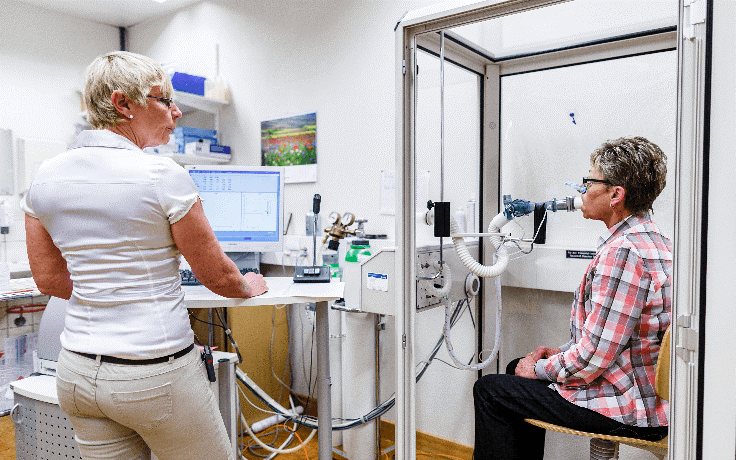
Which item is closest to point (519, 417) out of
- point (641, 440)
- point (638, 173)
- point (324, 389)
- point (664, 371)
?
point (641, 440)

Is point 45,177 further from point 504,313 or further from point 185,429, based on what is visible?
point 504,313

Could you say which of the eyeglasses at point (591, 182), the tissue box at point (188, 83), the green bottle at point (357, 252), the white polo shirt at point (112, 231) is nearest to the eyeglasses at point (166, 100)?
the white polo shirt at point (112, 231)

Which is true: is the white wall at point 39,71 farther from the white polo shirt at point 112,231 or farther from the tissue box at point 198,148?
the white polo shirt at point 112,231

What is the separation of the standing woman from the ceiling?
2.60m

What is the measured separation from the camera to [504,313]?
2127mm

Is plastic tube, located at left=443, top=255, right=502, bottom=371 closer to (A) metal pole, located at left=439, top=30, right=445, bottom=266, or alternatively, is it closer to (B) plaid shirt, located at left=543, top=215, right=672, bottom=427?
(A) metal pole, located at left=439, top=30, right=445, bottom=266

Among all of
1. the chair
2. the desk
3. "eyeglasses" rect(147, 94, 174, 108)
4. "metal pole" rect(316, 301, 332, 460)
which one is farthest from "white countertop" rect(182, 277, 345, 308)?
the chair

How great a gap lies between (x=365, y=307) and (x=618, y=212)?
92cm

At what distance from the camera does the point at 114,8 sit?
3508 mm

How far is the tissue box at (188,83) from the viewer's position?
284cm

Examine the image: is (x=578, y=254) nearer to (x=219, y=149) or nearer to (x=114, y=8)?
(x=219, y=149)

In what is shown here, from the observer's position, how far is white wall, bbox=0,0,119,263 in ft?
11.0

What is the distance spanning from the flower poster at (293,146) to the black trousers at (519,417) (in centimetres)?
160

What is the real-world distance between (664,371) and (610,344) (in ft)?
0.47
